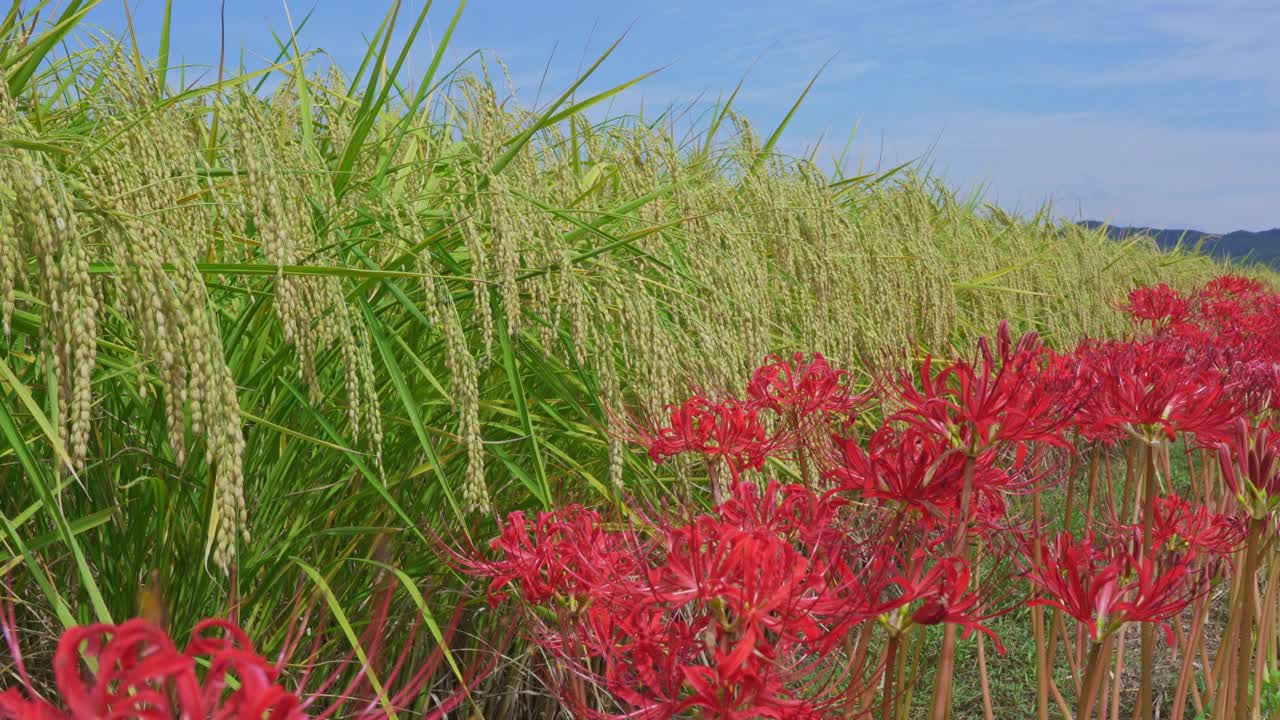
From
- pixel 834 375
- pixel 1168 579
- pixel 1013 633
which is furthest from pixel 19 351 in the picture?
pixel 1013 633

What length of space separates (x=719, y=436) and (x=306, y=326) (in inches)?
24.7

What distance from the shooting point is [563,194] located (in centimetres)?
229

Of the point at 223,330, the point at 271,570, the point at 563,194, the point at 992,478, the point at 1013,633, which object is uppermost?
the point at 563,194

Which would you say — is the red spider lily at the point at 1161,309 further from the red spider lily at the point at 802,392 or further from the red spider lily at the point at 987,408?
the red spider lily at the point at 987,408

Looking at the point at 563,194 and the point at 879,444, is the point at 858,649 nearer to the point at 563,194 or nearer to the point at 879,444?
the point at 879,444

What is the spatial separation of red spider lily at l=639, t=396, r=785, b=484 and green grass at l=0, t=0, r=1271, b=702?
4.3 inches

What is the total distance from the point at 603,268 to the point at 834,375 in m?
0.49

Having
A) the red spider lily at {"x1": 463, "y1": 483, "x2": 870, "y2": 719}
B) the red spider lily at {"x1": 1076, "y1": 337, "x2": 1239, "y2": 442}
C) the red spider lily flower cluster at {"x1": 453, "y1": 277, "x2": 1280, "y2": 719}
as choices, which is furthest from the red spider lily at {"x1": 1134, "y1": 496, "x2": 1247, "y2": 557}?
A: the red spider lily at {"x1": 463, "y1": 483, "x2": 870, "y2": 719}

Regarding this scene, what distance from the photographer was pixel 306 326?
131cm

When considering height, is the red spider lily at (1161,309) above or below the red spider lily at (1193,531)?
above

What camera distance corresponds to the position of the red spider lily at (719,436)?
1525mm

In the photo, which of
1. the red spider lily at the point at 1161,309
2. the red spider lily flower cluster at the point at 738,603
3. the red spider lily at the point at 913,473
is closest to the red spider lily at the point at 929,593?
the red spider lily flower cluster at the point at 738,603

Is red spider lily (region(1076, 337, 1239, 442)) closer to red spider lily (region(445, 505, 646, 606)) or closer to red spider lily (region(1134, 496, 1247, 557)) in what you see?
red spider lily (region(1134, 496, 1247, 557))

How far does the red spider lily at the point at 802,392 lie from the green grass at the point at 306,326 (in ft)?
0.58
